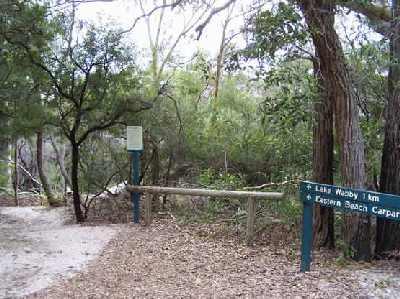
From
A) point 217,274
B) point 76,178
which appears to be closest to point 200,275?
point 217,274

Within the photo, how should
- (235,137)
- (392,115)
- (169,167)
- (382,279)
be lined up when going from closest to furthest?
1. (382,279)
2. (392,115)
3. (169,167)
4. (235,137)

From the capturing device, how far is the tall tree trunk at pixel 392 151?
6.18 meters

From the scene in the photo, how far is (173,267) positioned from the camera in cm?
634

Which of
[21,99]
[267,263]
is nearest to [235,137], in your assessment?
[21,99]

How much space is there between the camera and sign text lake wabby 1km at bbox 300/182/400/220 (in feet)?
16.0

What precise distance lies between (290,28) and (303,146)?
4.30 meters

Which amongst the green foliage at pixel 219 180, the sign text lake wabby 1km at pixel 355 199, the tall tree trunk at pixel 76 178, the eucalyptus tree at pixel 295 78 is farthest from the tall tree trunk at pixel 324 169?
the tall tree trunk at pixel 76 178

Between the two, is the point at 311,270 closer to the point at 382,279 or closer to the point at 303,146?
the point at 382,279

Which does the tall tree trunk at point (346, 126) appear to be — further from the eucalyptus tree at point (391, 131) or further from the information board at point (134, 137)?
the information board at point (134, 137)

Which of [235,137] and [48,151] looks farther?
[48,151]

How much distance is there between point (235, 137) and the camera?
38.7 feet

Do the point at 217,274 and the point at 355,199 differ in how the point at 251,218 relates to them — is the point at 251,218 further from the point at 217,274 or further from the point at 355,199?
the point at 355,199

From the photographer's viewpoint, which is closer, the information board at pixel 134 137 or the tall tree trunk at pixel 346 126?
the tall tree trunk at pixel 346 126

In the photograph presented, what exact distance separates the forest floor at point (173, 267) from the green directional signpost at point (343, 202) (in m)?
0.49
